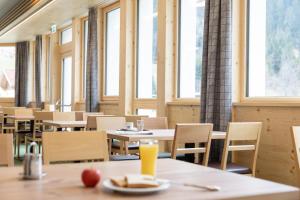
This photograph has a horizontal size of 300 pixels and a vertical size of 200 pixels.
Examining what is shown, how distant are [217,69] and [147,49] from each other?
2.60m

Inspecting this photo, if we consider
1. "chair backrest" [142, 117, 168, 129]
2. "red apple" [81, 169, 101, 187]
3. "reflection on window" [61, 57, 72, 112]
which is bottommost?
"red apple" [81, 169, 101, 187]

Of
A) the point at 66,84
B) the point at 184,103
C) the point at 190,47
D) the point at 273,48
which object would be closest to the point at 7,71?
the point at 66,84

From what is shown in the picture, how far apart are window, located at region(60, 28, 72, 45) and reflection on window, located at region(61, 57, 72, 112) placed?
1.53 ft

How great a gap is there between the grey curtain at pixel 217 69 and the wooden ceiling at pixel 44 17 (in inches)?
143

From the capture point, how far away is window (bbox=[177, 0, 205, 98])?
19.4ft

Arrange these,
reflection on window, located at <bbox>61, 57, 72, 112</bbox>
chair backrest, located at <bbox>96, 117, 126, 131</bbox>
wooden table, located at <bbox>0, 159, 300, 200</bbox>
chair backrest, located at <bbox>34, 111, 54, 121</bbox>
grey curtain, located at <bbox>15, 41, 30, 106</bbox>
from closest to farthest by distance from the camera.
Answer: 1. wooden table, located at <bbox>0, 159, 300, 200</bbox>
2. chair backrest, located at <bbox>96, 117, 126, 131</bbox>
3. chair backrest, located at <bbox>34, 111, 54, 121</bbox>
4. reflection on window, located at <bbox>61, 57, 72, 112</bbox>
5. grey curtain, located at <bbox>15, 41, 30, 106</bbox>

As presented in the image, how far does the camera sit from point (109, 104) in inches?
323

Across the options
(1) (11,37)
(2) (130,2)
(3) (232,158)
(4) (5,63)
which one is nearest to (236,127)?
(3) (232,158)

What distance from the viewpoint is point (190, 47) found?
6.06 meters

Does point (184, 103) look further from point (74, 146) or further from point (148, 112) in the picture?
point (74, 146)

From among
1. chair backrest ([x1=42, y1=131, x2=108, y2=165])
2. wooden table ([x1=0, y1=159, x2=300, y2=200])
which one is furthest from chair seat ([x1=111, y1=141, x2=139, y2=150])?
wooden table ([x1=0, y1=159, x2=300, y2=200])

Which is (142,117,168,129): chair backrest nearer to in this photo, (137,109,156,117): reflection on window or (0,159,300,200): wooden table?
(137,109,156,117): reflection on window

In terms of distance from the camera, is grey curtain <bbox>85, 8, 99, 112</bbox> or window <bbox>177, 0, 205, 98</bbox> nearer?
window <bbox>177, 0, 205, 98</bbox>

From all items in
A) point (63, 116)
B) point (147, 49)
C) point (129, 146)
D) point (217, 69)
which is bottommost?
point (129, 146)
